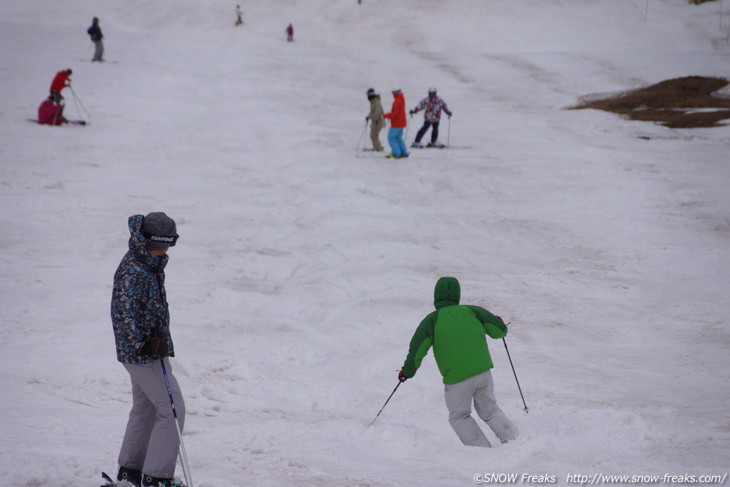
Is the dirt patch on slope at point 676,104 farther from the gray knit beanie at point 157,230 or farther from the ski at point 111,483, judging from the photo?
the ski at point 111,483

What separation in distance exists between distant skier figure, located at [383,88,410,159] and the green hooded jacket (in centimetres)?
1092

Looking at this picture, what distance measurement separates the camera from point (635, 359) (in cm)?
765

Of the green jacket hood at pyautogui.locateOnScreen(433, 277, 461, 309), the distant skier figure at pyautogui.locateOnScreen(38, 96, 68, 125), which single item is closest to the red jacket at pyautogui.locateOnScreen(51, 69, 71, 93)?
the distant skier figure at pyautogui.locateOnScreen(38, 96, 68, 125)

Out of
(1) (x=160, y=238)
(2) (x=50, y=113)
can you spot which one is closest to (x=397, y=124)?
(2) (x=50, y=113)

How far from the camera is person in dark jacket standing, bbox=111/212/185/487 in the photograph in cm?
407

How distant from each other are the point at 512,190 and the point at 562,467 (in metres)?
9.80

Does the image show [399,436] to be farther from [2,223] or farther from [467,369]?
[2,223]

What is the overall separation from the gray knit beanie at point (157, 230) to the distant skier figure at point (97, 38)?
77.1ft

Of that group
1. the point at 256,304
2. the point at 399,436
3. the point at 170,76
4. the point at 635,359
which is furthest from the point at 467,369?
the point at 170,76

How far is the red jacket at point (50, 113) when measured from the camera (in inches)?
678

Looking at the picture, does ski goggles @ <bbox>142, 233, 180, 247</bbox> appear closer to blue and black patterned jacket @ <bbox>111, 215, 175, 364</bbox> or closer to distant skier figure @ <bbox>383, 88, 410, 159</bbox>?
blue and black patterned jacket @ <bbox>111, 215, 175, 364</bbox>

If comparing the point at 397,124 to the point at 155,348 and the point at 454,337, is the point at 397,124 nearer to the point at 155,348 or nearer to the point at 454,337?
the point at 454,337

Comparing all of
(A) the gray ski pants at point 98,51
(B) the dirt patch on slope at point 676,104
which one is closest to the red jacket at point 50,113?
(A) the gray ski pants at point 98,51

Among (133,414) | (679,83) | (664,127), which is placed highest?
(679,83)
